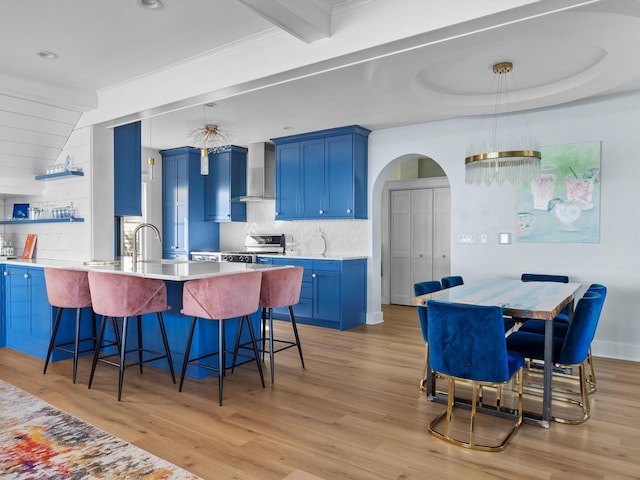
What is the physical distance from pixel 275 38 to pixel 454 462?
2983 mm

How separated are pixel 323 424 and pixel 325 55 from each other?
7.95ft

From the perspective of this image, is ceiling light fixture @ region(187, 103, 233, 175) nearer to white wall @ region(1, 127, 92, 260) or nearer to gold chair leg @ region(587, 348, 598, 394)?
white wall @ region(1, 127, 92, 260)

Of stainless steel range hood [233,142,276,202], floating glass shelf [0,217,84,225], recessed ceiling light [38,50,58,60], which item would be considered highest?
recessed ceiling light [38,50,58,60]

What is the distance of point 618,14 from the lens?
2725 mm

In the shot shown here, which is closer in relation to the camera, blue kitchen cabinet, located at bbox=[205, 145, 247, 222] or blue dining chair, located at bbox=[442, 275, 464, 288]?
blue dining chair, located at bbox=[442, 275, 464, 288]

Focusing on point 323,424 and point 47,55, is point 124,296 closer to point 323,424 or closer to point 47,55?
point 323,424

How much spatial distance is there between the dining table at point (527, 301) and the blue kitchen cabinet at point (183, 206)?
5.07 m

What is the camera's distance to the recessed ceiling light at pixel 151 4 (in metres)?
2.82

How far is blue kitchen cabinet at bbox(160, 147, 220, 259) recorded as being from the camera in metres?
7.44

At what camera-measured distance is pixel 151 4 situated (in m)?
2.86

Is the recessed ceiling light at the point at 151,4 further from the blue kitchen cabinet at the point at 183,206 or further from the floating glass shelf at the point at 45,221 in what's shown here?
the blue kitchen cabinet at the point at 183,206

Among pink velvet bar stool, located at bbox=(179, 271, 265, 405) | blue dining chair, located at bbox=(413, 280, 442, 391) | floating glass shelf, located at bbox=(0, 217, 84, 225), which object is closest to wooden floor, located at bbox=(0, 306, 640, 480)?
blue dining chair, located at bbox=(413, 280, 442, 391)

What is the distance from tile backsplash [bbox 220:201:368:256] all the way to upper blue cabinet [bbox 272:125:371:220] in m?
0.35

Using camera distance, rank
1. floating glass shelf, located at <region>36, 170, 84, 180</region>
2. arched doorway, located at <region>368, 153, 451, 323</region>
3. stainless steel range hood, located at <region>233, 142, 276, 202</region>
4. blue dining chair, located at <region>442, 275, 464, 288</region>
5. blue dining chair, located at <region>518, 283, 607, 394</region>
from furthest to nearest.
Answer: arched doorway, located at <region>368, 153, 451, 323</region> → stainless steel range hood, located at <region>233, 142, 276, 202</region> → floating glass shelf, located at <region>36, 170, 84, 180</region> → blue dining chair, located at <region>442, 275, 464, 288</region> → blue dining chair, located at <region>518, 283, 607, 394</region>
